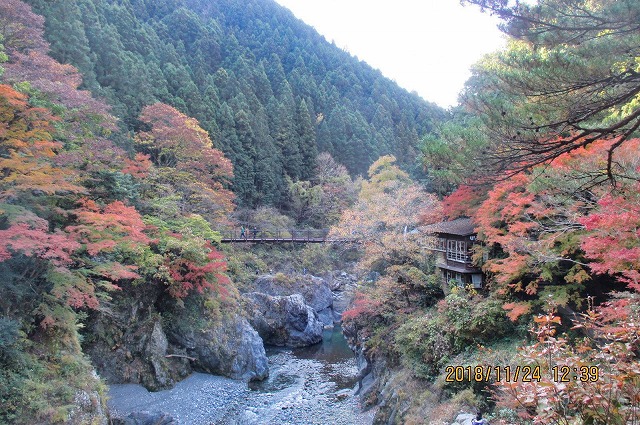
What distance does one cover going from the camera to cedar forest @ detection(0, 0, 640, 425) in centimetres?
431

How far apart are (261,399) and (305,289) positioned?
10078 mm

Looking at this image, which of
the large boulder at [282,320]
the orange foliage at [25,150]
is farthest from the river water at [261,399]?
the orange foliage at [25,150]

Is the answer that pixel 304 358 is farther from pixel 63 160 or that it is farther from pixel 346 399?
pixel 63 160

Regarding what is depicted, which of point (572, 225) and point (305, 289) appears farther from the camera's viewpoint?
point (305, 289)

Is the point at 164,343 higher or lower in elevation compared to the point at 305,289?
lower

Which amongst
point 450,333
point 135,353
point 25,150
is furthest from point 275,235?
point 25,150

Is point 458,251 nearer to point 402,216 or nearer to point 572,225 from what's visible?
point 402,216

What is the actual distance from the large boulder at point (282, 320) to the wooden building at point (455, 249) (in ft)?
25.2

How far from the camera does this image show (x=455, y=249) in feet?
44.8

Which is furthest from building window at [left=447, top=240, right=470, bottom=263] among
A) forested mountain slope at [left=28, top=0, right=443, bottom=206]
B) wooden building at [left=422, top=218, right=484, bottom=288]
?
forested mountain slope at [left=28, top=0, right=443, bottom=206]

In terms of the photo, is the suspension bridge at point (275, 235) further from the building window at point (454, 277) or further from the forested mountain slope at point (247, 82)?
the building window at point (454, 277)

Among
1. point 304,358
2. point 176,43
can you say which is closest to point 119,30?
point 176,43

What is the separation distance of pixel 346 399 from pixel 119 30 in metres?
28.7

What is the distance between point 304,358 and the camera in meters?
17.1
